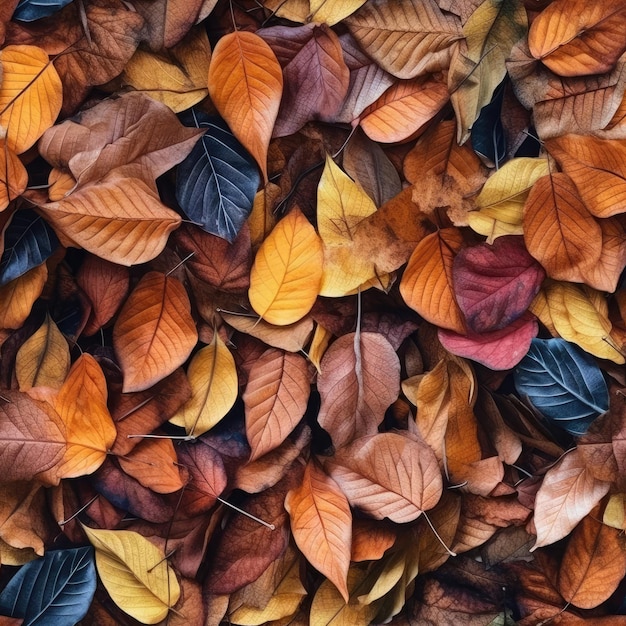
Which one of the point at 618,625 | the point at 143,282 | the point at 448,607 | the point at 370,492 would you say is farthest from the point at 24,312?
the point at 618,625

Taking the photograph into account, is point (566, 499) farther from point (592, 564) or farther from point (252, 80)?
point (252, 80)

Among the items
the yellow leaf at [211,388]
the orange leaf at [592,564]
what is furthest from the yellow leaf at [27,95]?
the orange leaf at [592,564]

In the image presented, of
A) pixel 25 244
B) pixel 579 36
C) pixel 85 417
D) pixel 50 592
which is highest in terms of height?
pixel 579 36

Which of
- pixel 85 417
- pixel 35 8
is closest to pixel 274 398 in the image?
pixel 85 417

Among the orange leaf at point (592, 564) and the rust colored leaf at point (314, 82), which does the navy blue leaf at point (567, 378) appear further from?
the rust colored leaf at point (314, 82)

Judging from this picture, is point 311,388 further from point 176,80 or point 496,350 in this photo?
point 176,80

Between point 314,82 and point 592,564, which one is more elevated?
point 314,82

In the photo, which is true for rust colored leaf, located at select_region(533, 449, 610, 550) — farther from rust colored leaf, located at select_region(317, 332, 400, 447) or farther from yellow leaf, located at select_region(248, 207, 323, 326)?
yellow leaf, located at select_region(248, 207, 323, 326)
